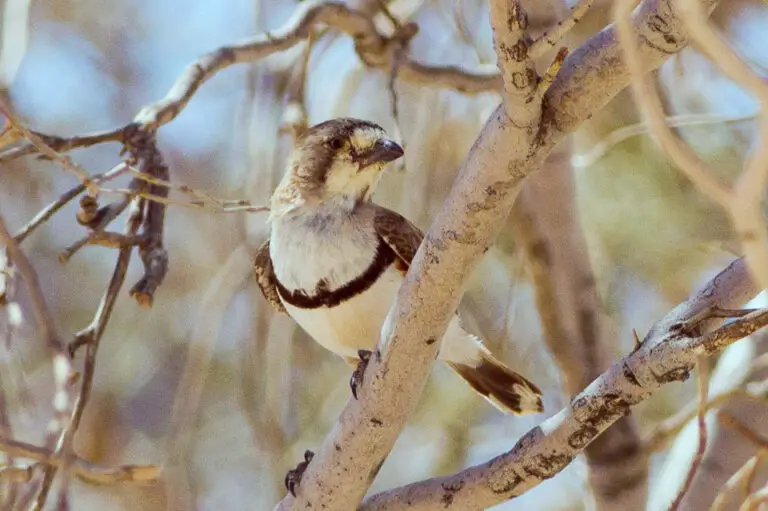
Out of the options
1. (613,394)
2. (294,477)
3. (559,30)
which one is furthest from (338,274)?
(559,30)

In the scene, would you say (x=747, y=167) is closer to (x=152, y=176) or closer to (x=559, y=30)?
(x=559, y=30)

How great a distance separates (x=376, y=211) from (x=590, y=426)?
1.34 metres

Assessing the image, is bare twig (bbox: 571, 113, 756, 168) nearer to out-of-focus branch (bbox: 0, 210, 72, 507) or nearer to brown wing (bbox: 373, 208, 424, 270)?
brown wing (bbox: 373, 208, 424, 270)

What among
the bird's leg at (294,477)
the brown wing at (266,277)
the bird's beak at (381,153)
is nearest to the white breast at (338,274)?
the brown wing at (266,277)

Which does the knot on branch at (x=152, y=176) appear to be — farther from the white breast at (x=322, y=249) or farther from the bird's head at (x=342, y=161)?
the bird's head at (x=342, y=161)

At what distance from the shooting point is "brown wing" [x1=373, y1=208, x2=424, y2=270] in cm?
342

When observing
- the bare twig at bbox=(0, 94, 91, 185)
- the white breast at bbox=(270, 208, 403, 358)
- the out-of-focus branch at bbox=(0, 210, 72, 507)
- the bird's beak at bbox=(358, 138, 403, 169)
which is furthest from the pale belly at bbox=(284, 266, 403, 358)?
the out-of-focus branch at bbox=(0, 210, 72, 507)

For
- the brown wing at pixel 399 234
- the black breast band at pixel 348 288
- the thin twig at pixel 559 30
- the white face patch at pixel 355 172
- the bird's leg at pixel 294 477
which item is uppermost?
the white face patch at pixel 355 172

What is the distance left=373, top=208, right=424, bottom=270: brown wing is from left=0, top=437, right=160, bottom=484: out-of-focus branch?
156cm

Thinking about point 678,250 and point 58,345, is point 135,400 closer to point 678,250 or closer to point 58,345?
point 678,250

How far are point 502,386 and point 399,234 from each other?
0.78 meters

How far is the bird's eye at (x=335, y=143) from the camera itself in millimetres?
3965

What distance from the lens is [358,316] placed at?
340 cm

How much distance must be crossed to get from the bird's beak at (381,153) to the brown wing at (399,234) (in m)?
0.33
